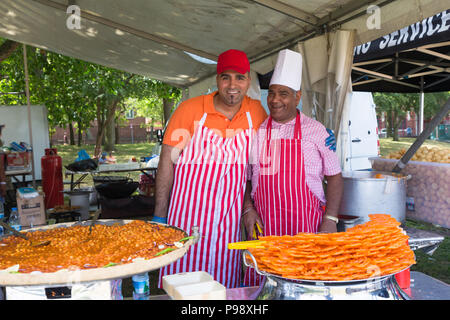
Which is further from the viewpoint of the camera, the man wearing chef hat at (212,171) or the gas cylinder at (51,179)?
the gas cylinder at (51,179)

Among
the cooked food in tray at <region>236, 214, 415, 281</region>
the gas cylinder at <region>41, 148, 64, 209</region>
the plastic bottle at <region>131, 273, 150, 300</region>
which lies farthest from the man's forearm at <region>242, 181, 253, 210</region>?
the gas cylinder at <region>41, 148, 64, 209</region>

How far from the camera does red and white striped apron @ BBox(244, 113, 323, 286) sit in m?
2.01

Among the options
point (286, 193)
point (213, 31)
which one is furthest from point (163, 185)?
point (213, 31)

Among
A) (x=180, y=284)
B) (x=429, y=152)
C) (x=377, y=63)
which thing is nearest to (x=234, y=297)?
(x=180, y=284)

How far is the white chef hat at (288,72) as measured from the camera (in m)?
2.07

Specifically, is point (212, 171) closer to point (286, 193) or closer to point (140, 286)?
point (286, 193)

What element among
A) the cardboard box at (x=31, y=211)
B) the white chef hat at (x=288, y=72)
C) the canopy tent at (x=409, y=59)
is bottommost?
the cardboard box at (x=31, y=211)

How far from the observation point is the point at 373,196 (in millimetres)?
2346

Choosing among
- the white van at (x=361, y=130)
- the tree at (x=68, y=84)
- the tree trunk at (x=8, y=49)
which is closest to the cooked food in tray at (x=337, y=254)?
the white van at (x=361, y=130)

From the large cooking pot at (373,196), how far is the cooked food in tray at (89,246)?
1.27m

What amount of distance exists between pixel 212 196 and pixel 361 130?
6.15 meters

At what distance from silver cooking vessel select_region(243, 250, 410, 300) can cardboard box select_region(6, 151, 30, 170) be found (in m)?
7.62

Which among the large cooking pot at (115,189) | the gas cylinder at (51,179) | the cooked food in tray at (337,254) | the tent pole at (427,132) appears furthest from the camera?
the gas cylinder at (51,179)

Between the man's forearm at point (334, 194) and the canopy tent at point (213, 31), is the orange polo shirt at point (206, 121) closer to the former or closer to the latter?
the man's forearm at point (334, 194)
